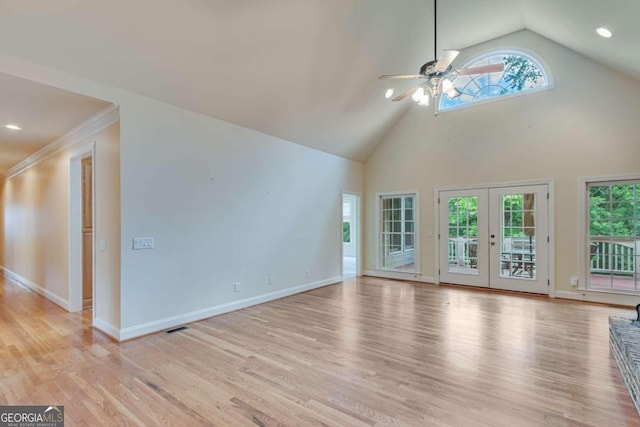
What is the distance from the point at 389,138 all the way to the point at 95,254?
Result: 233 inches

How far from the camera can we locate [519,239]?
5730mm

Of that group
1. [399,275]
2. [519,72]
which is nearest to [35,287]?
[399,275]

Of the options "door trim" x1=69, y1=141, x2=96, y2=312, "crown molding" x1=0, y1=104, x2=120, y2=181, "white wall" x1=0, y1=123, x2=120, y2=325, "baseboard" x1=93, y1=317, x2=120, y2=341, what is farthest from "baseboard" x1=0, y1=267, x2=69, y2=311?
"crown molding" x1=0, y1=104, x2=120, y2=181

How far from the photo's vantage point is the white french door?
5.54 meters

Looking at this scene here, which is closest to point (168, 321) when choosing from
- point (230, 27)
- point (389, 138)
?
point (230, 27)

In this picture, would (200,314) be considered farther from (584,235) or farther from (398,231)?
(584,235)

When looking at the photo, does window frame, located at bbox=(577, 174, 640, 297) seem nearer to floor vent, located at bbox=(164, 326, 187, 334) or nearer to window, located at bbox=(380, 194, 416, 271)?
window, located at bbox=(380, 194, 416, 271)

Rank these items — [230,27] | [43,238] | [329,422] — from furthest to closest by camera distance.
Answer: [43,238], [230,27], [329,422]

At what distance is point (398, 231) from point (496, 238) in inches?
78.7

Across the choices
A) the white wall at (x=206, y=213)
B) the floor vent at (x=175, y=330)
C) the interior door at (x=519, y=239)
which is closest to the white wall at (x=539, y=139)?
the interior door at (x=519, y=239)

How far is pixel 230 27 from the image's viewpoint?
3.21 meters

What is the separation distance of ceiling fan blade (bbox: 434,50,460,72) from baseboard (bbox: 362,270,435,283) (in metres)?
4.41

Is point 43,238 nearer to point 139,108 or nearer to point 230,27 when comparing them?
point 139,108

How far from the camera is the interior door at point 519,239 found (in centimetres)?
550
